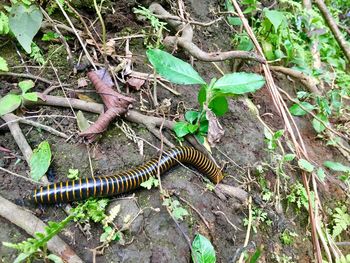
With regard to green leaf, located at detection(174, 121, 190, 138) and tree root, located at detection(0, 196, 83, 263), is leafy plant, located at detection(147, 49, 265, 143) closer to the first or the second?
green leaf, located at detection(174, 121, 190, 138)

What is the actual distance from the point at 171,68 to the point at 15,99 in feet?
4.30

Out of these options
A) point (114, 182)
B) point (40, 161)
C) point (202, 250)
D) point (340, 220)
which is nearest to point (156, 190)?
point (114, 182)

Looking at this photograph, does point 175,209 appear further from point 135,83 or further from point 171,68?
point 135,83

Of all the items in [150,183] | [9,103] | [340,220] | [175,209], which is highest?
[9,103]

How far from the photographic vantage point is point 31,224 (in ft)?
8.23

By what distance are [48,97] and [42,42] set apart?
736 mm

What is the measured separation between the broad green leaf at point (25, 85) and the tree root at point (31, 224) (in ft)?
3.13

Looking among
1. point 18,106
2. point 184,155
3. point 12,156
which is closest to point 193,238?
point 184,155

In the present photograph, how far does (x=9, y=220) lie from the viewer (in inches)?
99.8

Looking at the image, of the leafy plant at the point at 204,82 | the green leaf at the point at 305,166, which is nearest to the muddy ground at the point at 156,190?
the green leaf at the point at 305,166

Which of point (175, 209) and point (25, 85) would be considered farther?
point (25, 85)

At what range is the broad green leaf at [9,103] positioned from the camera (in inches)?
116

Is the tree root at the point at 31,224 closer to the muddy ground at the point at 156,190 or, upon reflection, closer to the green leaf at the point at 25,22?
the muddy ground at the point at 156,190

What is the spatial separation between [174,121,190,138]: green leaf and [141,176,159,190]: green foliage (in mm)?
551
